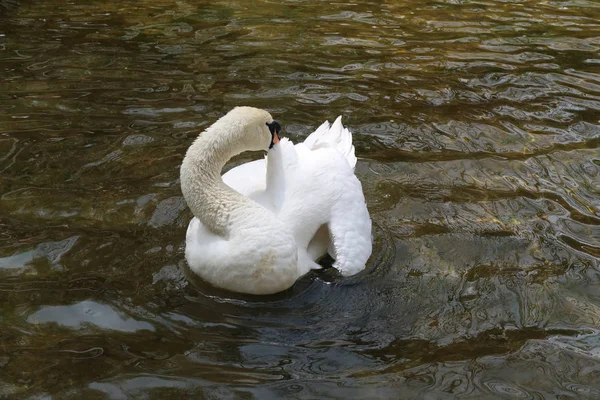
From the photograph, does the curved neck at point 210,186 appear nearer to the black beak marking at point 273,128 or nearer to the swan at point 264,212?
the swan at point 264,212

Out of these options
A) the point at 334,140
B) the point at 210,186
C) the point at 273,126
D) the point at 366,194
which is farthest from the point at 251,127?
the point at 366,194

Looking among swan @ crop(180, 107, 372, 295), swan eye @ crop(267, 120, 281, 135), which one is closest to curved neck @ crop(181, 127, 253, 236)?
swan @ crop(180, 107, 372, 295)

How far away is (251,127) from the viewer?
5527mm

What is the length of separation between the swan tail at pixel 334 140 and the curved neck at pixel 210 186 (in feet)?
4.75

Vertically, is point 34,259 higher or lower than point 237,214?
lower

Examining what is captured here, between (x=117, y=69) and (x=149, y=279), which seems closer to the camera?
(x=149, y=279)

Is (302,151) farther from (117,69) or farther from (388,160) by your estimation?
(117,69)

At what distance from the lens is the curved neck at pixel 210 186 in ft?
17.2

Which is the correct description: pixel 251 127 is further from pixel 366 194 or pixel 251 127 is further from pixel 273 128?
pixel 366 194

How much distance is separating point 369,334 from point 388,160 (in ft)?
9.34

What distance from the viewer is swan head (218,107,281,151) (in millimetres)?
5453

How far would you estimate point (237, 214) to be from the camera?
205 inches

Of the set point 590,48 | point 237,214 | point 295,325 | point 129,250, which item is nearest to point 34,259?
point 129,250

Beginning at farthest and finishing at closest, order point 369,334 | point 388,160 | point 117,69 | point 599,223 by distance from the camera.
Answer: point 117,69 < point 388,160 < point 599,223 < point 369,334
